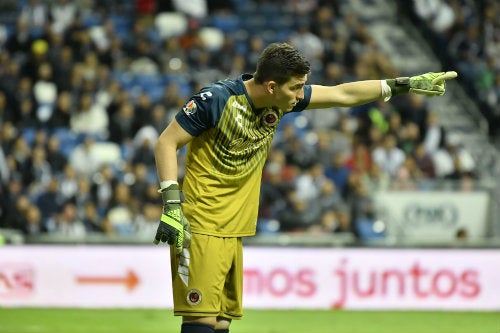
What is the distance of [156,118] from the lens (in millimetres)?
17516

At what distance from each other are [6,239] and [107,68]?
16.8 feet

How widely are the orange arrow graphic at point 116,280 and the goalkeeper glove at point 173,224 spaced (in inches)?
323

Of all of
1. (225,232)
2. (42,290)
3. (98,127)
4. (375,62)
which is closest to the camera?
(225,232)

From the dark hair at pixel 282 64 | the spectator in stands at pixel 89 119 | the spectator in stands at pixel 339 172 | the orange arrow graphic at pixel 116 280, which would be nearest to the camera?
the dark hair at pixel 282 64

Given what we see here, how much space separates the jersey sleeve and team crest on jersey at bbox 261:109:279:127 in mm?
329

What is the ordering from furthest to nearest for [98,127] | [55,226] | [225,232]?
[98,127] < [55,226] < [225,232]

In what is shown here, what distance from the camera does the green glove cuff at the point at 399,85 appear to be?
Answer: 7176 millimetres

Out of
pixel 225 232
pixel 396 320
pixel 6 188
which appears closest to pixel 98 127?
pixel 6 188

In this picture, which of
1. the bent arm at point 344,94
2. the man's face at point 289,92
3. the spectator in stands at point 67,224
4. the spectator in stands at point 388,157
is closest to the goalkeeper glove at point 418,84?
the bent arm at point 344,94

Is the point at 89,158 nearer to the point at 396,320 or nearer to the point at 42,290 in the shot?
the point at 42,290

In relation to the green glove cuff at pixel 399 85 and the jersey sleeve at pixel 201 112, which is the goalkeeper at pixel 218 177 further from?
the green glove cuff at pixel 399 85

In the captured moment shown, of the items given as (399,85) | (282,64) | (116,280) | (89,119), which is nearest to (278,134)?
(89,119)

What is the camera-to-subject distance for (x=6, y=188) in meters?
16.4

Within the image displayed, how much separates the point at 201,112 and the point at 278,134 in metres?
11.5
